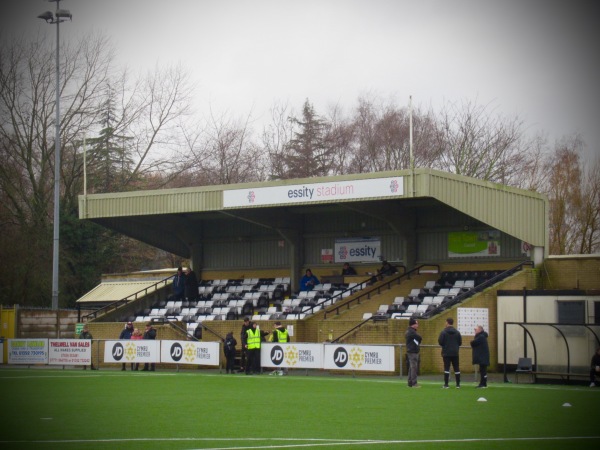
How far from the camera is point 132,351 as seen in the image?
1439 inches

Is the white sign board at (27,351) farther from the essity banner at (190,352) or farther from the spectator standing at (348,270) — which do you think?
the spectator standing at (348,270)

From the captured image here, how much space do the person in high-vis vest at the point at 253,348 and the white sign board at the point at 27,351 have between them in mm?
8653

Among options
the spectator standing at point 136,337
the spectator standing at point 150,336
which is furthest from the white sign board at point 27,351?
the spectator standing at point 150,336

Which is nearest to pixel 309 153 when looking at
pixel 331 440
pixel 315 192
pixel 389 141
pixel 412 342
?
pixel 389 141

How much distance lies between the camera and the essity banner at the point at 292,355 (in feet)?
106

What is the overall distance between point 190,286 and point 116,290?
28.3ft

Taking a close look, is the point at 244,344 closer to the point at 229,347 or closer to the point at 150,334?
the point at 229,347

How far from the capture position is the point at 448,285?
127 ft

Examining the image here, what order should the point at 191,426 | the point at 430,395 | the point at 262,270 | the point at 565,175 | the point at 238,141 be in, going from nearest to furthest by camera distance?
the point at 191,426, the point at 430,395, the point at 262,270, the point at 565,175, the point at 238,141

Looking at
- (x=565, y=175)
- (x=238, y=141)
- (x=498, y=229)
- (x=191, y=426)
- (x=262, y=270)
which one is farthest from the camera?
(x=238, y=141)

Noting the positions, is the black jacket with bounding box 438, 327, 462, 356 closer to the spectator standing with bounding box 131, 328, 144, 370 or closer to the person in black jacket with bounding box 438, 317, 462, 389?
the person in black jacket with bounding box 438, 317, 462, 389

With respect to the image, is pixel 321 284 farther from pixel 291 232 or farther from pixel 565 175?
pixel 565 175

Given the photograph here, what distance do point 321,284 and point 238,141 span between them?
29780 mm

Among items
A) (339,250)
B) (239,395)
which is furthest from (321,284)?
(239,395)
